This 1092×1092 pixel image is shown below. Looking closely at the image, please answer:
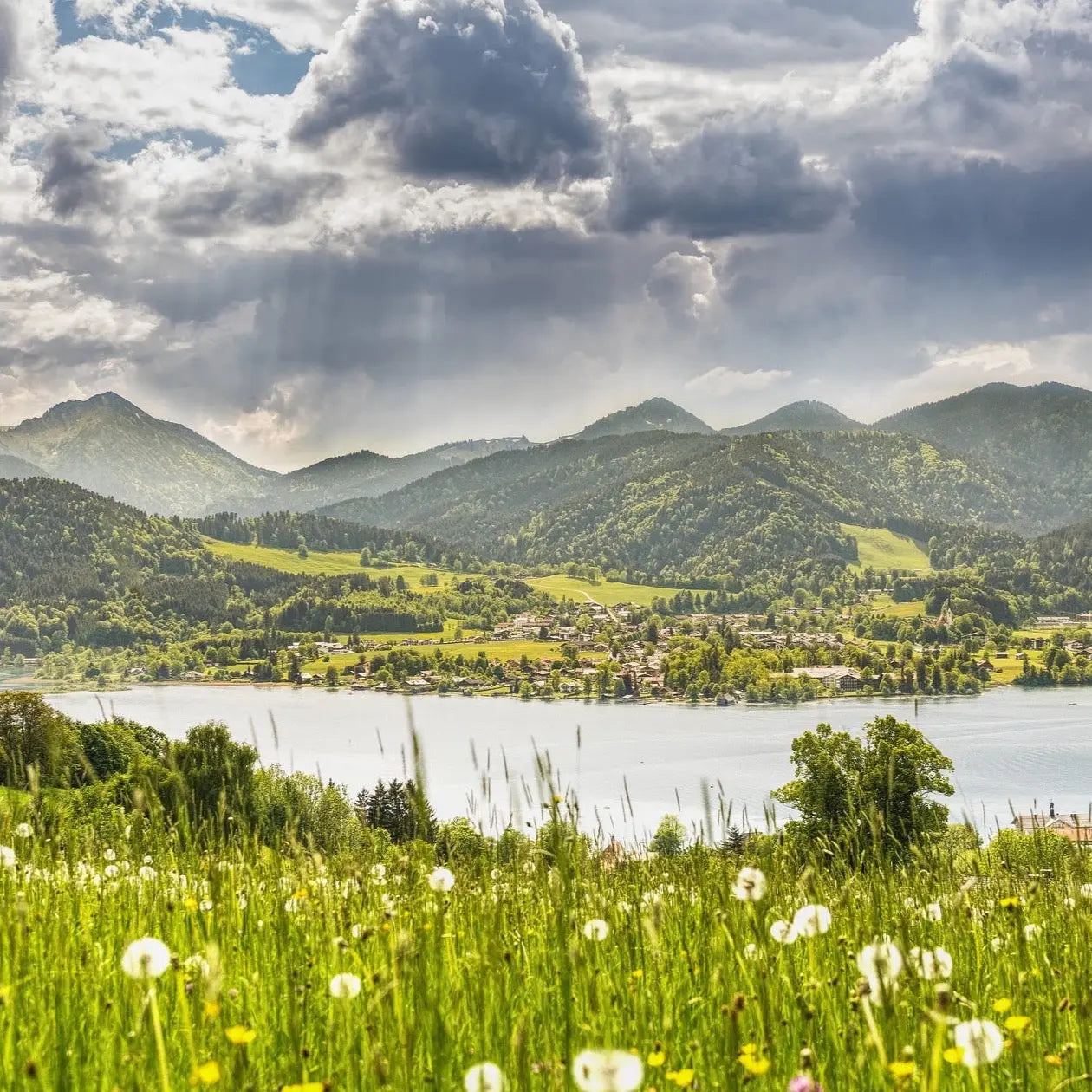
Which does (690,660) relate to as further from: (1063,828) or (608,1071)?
(608,1071)

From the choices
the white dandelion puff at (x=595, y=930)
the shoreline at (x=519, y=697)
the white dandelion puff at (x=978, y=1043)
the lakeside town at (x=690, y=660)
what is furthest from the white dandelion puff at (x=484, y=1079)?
the shoreline at (x=519, y=697)

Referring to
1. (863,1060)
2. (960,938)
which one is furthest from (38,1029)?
(960,938)

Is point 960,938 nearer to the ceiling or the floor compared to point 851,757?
nearer to the ceiling

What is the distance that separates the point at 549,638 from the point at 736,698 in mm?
57148

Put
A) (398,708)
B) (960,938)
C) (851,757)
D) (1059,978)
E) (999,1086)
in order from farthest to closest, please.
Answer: (398,708)
(851,757)
(960,938)
(1059,978)
(999,1086)

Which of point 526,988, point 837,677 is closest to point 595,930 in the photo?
point 526,988

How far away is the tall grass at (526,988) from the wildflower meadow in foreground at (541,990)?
0.01 metres

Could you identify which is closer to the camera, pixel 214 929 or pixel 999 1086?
pixel 999 1086

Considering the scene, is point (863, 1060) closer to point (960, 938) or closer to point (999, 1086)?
point (999, 1086)

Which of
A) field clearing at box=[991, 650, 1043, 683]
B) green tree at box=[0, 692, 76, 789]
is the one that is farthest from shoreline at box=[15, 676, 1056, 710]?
green tree at box=[0, 692, 76, 789]

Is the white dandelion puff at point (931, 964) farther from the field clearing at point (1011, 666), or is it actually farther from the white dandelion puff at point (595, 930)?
the field clearing at point (1011, 666)

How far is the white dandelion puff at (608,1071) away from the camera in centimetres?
137

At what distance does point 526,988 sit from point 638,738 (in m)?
83.2

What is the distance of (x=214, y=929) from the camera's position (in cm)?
313
